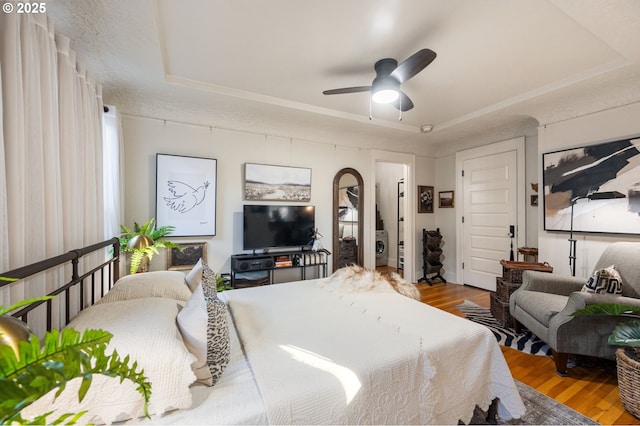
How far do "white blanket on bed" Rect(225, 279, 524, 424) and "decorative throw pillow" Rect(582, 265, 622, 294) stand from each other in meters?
1.41

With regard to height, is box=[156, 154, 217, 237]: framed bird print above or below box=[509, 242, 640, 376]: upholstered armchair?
above

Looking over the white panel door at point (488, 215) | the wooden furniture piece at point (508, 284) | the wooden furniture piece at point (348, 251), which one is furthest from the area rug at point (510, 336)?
the wooden furniture piece at point (348, 251)

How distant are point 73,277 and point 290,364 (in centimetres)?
121

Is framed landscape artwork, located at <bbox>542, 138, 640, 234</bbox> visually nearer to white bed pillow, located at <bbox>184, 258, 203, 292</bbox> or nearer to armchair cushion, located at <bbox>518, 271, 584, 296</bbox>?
armchair cushion, located at <bbox>518, 271, 584, 296</bbox>

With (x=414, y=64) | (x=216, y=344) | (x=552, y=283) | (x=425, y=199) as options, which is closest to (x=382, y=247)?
(x=425, y=199)

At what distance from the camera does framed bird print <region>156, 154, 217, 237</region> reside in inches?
128

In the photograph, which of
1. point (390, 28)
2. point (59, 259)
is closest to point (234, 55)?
point (390, 28)

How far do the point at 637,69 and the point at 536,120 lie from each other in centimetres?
121

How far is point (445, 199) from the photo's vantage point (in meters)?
5.17

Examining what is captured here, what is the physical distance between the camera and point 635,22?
72.7 inches

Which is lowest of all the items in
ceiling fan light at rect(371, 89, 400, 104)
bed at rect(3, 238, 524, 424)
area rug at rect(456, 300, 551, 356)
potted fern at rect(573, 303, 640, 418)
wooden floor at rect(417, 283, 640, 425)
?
wooden floor at rect(417, 283, 640, 425)

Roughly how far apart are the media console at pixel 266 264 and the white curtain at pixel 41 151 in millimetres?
1695

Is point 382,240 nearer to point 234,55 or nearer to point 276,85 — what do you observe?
point 276,85

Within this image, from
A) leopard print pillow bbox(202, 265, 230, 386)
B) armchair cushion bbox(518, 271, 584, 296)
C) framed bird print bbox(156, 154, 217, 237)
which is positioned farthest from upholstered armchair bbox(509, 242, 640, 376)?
framed bird print bbox(156, 154, 217, 237)
